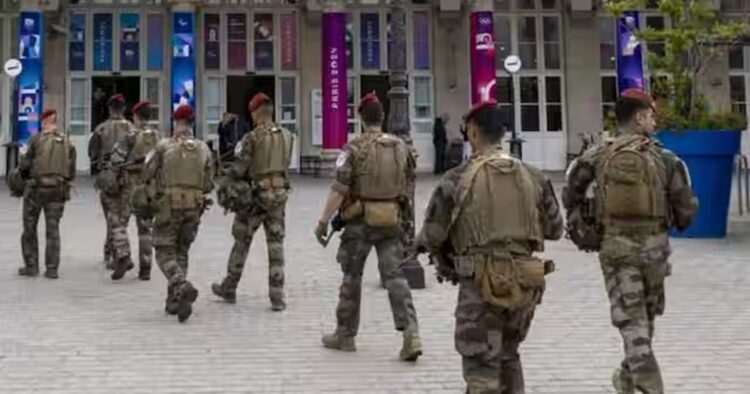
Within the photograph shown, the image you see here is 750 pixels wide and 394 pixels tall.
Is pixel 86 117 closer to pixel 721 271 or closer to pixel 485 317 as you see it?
pixel 721 271

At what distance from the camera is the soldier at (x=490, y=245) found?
14.5 feet

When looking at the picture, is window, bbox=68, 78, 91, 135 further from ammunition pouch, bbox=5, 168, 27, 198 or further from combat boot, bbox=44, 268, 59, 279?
combat boot, bbox=44, 268, 59, 279

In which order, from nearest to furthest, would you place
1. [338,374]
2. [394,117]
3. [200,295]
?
1. [338,374]
2. [200,295]
3. [394,117]

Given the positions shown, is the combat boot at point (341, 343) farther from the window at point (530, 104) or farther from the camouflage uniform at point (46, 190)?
the window at point (530, 104)

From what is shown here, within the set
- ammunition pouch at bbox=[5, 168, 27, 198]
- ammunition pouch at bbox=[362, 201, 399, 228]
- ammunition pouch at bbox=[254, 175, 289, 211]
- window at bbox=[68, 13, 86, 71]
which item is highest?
window at bbox=[68, 13, 86, 71]

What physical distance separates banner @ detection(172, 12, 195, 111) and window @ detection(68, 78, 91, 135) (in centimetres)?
384

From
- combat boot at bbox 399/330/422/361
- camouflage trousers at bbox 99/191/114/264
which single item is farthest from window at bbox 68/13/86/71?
combat boot at bbox 399/330/422/361

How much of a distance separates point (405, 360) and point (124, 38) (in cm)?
2318

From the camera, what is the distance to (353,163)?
6.62 meters

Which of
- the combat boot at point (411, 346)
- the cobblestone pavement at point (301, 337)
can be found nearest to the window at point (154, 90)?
the cobblestone pavement at point (301, 337)

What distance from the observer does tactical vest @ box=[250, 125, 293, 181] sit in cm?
813

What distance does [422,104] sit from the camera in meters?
28.2

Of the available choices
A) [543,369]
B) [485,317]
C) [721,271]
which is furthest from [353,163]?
[721,271]

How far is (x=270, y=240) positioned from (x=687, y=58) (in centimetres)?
828
